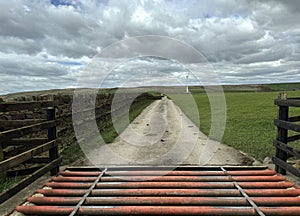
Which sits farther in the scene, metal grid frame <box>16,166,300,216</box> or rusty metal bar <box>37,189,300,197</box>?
rusty metal bar <box>37,189,300,197</box>

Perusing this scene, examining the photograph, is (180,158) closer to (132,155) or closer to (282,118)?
(132,155)

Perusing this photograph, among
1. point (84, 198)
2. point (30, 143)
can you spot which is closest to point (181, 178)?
point (84, 198)

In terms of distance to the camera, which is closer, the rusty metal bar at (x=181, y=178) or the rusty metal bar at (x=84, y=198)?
the rusty metal bar at (x=84, y=198)

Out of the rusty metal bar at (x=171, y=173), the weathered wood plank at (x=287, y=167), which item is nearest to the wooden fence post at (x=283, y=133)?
the weathered wood plank at (x=287, y=167)

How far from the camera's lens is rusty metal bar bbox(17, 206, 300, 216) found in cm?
321

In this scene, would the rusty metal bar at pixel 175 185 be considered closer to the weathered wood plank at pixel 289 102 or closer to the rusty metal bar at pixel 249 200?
the rusty metal bar at pixel 249 200

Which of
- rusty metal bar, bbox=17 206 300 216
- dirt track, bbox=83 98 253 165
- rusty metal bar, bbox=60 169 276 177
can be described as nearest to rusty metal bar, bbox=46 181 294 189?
rusty metal bar, bbox=60 169 276 177

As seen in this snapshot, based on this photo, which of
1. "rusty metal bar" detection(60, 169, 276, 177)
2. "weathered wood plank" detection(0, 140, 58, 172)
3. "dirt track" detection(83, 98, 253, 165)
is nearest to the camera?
"weathered wood plank" detection(0, 140, 58, 172)

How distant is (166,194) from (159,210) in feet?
1.77

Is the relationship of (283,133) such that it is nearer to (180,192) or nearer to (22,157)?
(180,192)

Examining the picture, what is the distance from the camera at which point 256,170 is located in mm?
5008

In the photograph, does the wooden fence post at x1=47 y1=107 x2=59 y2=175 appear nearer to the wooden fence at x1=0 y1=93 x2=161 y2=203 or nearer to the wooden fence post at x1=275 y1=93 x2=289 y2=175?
the wooden fence at x1=0 y1=93 x2=161 y2=203

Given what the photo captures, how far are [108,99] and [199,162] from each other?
895 cm

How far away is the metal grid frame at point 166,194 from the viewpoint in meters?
3.27
